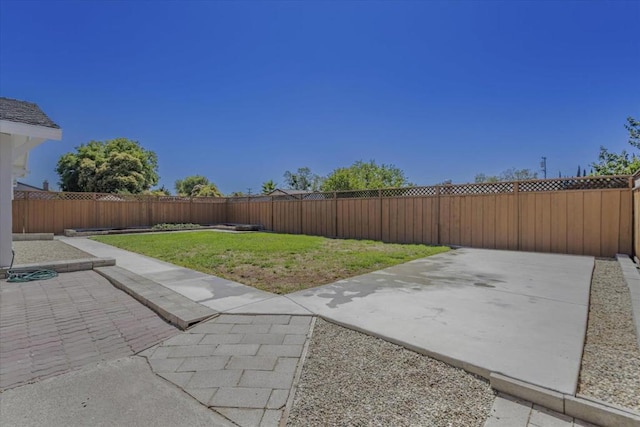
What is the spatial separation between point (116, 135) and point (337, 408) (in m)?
30.9

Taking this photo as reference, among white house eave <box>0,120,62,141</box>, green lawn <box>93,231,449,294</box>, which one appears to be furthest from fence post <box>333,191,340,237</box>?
white house eave <box>0,120,62,141</box>

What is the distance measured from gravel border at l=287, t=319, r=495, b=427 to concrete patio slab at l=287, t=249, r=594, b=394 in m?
0.17

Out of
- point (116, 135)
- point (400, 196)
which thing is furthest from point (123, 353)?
point (116, 135)

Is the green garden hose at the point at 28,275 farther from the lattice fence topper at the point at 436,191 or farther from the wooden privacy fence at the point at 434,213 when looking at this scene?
the lattice fence topper at the point at 436,191

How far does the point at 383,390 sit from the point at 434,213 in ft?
26.3

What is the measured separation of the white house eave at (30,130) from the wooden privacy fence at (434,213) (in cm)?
834

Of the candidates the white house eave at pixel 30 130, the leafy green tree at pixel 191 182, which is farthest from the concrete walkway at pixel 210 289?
the leafy green tree at pixel 191 182

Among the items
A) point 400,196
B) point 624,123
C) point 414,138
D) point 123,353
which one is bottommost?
point 123,353

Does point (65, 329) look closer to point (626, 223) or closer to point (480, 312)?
point (480, 312)

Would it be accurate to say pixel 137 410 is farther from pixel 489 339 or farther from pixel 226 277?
pixel 226 277

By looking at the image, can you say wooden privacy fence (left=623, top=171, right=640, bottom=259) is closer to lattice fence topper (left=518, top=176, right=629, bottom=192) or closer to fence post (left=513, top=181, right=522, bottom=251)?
lattice fence topper (left=518, top=176, right=629, bottom=192)

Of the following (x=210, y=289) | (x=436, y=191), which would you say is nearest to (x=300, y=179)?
(x=436, y=191)

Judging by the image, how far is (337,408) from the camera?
5.51ft

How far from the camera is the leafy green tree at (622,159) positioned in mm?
12218
